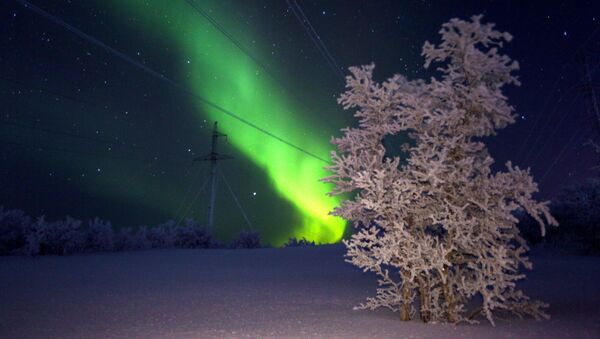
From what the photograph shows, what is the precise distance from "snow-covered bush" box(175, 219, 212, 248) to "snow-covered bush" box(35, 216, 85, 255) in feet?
23.7

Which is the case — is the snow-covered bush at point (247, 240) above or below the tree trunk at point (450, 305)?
below

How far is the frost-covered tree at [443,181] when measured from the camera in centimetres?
499

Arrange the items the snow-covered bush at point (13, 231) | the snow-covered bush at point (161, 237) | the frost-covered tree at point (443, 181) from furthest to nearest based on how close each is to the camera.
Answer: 1. the snow-covered bush at point (161, 237)
2. the snow-covered bush at point (13, 231)
3. the frost-covered tree at point (443, 181)

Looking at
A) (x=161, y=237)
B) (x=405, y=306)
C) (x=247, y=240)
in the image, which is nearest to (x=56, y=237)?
(x=161, y=237)

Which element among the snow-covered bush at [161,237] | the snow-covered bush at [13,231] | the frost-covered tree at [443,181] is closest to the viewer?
the frost-covered tree at [443,181]

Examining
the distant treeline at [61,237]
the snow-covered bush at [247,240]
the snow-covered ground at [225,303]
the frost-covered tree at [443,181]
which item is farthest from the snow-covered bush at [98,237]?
the frost-covered tree at [443,181]

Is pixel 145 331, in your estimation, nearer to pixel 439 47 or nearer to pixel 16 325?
pixel 16 325

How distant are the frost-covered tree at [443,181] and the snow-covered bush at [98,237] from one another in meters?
15.2

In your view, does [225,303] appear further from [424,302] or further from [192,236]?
[192,236]

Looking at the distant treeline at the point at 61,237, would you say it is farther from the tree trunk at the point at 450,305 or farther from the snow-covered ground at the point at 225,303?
the tree trunk at the point at 450,305

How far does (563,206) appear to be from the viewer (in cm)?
2014

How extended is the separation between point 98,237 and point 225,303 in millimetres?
12752

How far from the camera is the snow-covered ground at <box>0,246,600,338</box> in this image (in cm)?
519

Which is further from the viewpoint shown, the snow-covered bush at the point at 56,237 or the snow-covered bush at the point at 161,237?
the snow-covered bush at the point at 161,237
